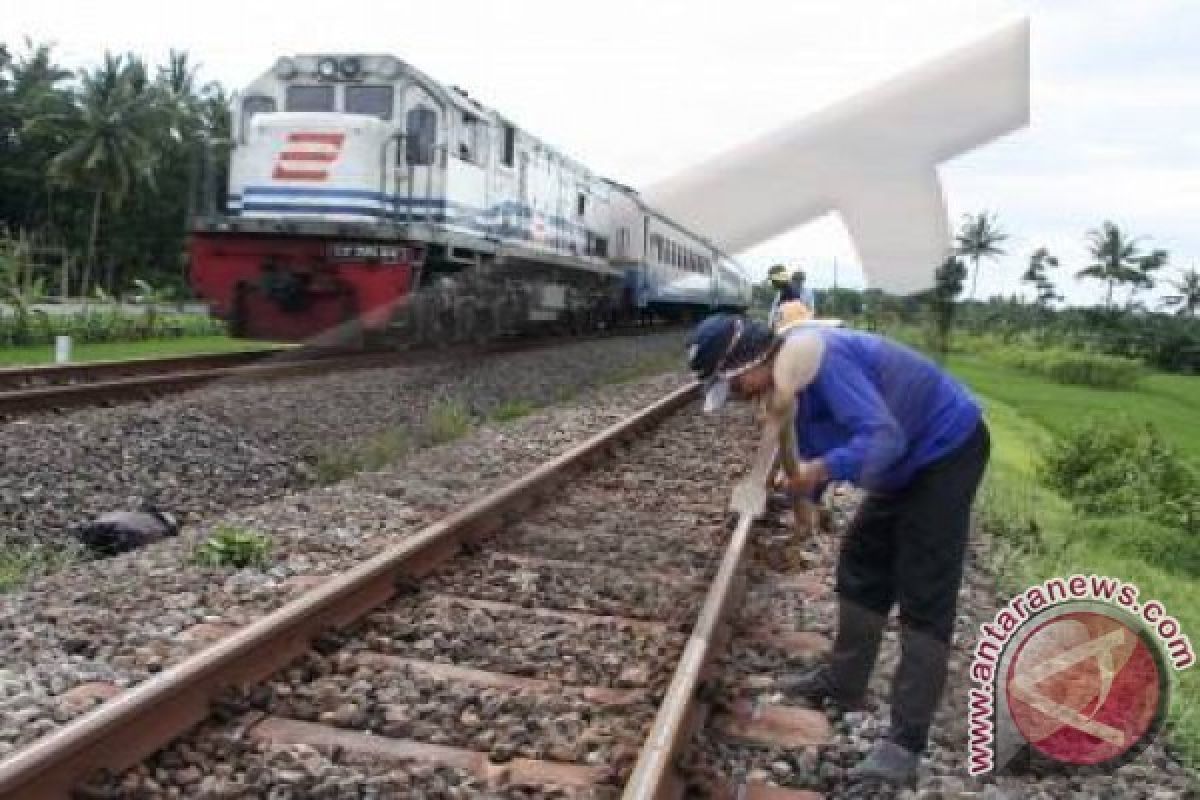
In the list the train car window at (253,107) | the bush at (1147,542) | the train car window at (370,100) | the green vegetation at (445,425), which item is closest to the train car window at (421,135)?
the train car window at (370,100)

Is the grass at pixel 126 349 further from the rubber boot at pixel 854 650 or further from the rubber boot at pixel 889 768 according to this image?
the rubber boot at pixel 889 768

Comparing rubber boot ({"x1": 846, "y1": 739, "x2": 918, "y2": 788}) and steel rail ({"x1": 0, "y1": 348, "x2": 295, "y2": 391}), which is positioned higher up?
steel rail ({"x1": 0, "y1": 348, "x2": 295, "y2": 391})

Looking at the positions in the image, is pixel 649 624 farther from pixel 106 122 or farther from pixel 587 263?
pixel 106 122

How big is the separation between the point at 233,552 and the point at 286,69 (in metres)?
11.7

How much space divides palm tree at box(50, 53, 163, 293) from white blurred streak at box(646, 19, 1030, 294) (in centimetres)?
6226

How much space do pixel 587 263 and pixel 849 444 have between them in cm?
1996

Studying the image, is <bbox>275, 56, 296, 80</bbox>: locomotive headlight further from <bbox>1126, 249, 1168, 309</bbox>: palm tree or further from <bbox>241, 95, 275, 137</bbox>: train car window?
Answer: <bbox>1126, 249, 1168, 309</bbox>: palm tree

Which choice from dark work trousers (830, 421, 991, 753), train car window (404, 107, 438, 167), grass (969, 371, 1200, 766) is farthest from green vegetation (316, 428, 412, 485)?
train car window (404, 107, 438, 167)

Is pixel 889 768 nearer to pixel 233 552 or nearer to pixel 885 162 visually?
pixel 885 162

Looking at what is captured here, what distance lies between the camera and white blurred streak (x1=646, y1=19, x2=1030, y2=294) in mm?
4633

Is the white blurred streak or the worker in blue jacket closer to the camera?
the worker in blue jacket

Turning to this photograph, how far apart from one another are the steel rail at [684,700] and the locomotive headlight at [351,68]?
12.0 meters

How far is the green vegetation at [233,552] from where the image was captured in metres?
6.03

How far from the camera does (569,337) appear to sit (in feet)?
78.0
